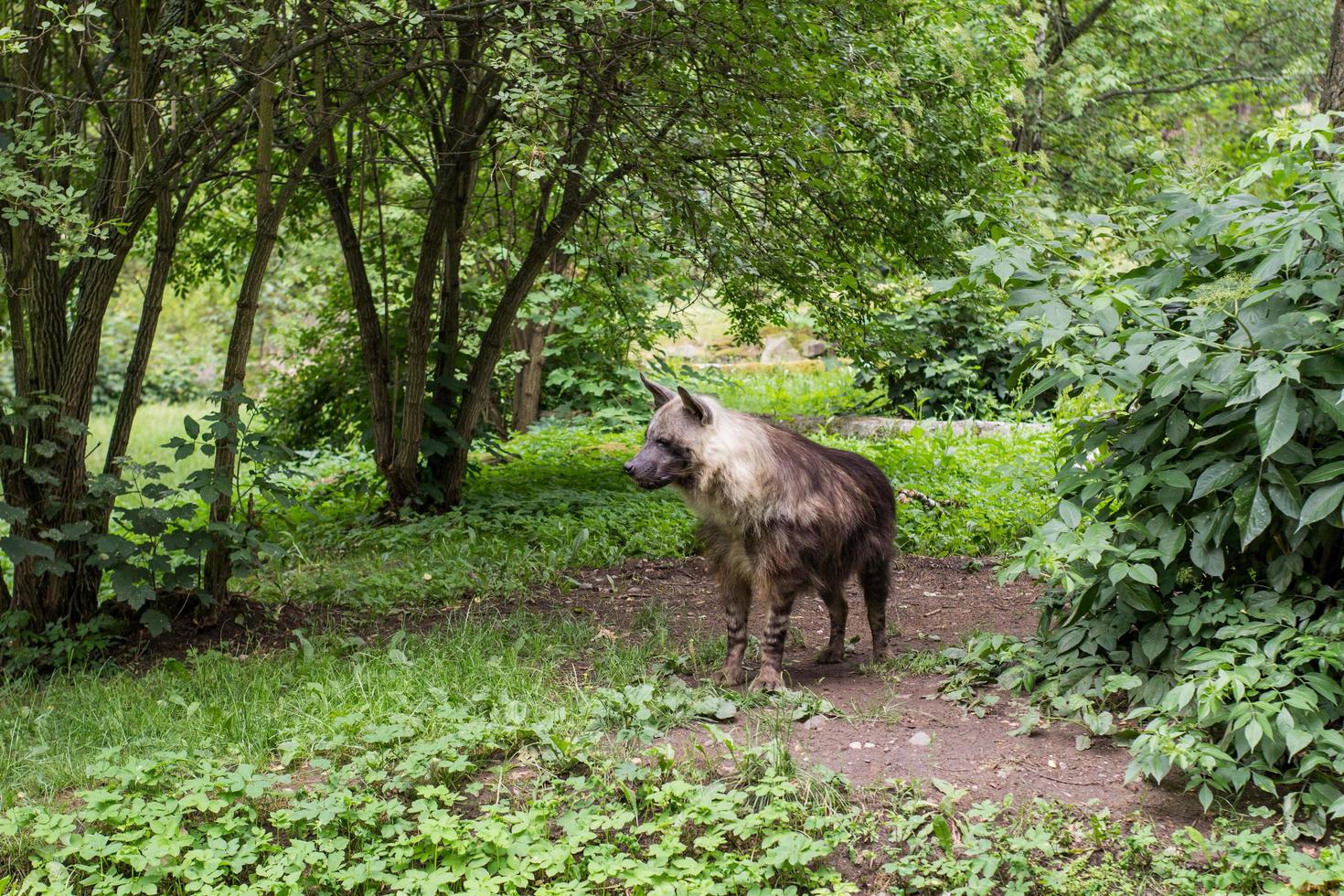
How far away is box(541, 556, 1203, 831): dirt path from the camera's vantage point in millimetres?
4227

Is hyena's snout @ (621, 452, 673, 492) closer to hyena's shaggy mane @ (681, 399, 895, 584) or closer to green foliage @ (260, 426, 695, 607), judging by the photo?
hyena's shaggy mane @ (681, 399, 895, 584)

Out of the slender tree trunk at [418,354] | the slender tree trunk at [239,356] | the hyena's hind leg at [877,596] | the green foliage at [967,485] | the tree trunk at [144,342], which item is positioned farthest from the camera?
the slender tree trunk at [418,354]

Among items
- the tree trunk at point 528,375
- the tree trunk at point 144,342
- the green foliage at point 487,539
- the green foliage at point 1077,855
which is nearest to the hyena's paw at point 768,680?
the green foliage at point 1077,855

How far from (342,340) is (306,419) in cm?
88

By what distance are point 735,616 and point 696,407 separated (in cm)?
105

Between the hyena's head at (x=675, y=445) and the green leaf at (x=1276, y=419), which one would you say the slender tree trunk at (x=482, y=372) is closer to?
the hyena's head at (x=675, y=445)

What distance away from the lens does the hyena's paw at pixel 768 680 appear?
5.29 metres

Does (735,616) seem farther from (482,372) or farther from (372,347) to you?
(372,347)

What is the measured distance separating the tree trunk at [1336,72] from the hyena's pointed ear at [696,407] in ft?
11.8

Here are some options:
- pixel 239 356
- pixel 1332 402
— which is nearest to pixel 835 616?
pixel 1332 402

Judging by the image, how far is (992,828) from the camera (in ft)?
13.0

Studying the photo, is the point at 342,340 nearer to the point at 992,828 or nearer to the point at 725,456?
the point at 725,456

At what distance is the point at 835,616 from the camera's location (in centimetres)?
584

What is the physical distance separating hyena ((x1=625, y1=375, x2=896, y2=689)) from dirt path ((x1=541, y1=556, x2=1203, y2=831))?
0.42m
